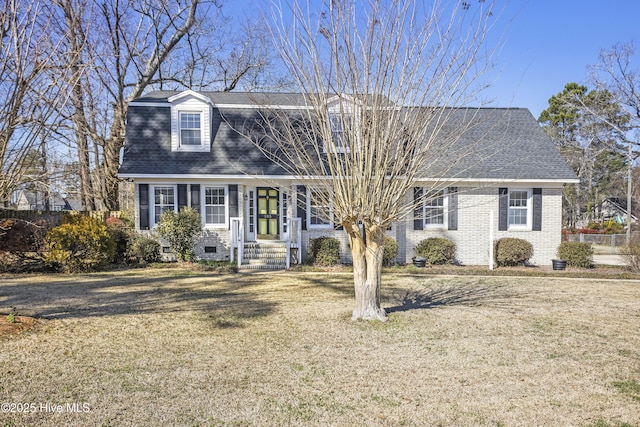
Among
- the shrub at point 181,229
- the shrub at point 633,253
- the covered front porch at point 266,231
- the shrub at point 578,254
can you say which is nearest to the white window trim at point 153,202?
the shrub at point 181,229

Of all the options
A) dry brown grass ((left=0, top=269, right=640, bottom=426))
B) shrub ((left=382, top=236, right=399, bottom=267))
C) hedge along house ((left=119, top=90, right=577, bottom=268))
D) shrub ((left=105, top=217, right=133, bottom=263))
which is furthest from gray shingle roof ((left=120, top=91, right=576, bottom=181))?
dry brown grass ((left=0, top=269, right=640, bottom=426))

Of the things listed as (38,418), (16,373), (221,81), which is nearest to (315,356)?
(38,418)

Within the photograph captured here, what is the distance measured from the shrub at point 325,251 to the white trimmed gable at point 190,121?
5156 millimetres

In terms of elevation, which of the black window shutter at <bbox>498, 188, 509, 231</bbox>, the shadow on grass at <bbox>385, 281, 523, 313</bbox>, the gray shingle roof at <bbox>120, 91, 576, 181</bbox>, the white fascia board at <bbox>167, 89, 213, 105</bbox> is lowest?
the shadow on grass at <bbox>385, 281, 523, 313</bbox>

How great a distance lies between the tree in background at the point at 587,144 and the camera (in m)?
34.6

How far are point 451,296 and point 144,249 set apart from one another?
9.39m

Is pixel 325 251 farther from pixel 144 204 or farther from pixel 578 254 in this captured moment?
pixel 578 254

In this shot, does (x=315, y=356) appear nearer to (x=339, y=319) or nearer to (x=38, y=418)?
(x=339, y=319)

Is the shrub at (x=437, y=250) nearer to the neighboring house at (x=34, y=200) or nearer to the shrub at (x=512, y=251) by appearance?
the shrub at (x=512, y=251)

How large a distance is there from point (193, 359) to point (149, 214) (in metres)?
10.1

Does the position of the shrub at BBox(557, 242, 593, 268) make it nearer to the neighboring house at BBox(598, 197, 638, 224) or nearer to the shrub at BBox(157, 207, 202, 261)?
the shrub at BBox(157, 207, 202, 261)

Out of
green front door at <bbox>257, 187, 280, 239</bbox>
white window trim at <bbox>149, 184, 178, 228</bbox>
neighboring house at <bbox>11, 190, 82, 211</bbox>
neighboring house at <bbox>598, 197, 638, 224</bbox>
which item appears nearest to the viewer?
neighboring house at <bbox>11, 190, 82, 211</bbox>

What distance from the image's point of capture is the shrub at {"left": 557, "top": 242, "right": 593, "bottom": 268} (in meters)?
13.8

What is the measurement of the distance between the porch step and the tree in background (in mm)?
30388
